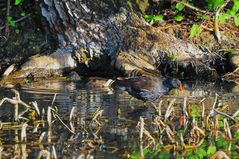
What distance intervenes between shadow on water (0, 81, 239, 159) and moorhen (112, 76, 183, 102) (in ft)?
0.48

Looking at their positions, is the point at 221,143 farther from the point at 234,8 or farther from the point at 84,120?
the point at 234,8

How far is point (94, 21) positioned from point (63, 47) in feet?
2.64

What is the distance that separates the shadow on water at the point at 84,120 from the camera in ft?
23.0

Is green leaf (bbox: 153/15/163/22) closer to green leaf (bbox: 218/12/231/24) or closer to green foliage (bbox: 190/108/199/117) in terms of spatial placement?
green leaf (bbox: 218/12/231/24)

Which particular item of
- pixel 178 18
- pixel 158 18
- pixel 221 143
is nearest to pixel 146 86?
pixel 221 143

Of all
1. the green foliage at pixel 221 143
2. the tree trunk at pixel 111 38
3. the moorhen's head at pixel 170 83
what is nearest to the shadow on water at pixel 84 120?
the moorhen's head at pixel 170 83

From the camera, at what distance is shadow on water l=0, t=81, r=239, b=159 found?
7008 millimetres

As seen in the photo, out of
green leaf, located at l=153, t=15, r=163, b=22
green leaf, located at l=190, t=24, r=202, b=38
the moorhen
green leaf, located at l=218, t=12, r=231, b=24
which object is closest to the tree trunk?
green leaf, located at l=190, t=24, r=202, b=38

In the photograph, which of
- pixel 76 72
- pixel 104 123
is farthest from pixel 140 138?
pixel 76 72

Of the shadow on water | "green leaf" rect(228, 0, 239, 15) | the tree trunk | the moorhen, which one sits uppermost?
"green leaf" rect(228, 0, 239, 15)

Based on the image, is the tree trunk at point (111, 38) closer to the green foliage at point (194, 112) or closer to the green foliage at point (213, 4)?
the green foliage at point (213, 4)

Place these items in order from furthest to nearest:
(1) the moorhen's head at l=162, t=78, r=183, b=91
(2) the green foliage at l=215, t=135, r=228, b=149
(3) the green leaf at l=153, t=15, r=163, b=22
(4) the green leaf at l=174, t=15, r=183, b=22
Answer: (4) the green leaf at l=174, t=15, r=183, b=22 → (3) the green leaf at l=153, t=15, r=163, b=22 → (1) the moorhen's head at l=162, t=78, r=183, b=91 → (2) the green foliage at l=215, t=135, r=228, b=149

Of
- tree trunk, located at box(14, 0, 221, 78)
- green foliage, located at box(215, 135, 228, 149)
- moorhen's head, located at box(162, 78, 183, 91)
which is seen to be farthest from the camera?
tree trunk, located at box(14, 0, 221, 78)

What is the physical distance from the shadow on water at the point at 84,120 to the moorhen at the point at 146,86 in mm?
148
